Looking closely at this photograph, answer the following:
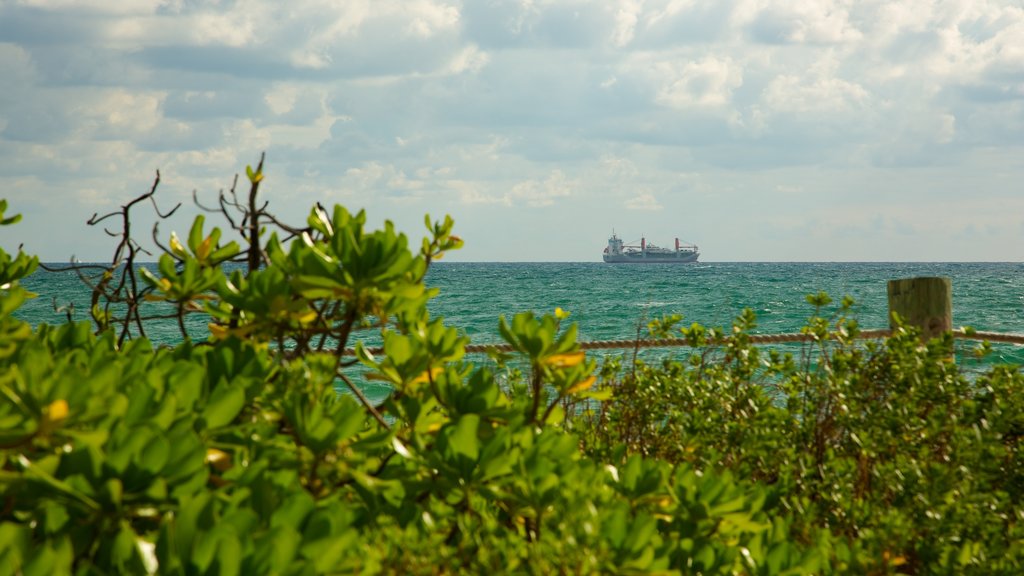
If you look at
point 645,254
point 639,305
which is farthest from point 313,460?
point 645,254

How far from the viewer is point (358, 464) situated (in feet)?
4.29

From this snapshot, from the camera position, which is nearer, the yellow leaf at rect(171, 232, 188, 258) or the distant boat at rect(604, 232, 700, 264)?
the yellow leaf at rect(171, 232, 188, 258)

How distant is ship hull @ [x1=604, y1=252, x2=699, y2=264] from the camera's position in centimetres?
9894

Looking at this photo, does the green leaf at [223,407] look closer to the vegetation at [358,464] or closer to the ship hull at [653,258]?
the vegetation at [358,464]

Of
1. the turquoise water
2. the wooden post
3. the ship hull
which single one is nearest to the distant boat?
the ship hull

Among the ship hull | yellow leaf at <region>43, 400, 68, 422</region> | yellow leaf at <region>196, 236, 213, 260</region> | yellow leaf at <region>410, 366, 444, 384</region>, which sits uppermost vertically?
yellow leaf at <region>196, 236, 213, 260</region>

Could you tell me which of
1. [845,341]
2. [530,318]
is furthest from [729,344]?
[530,318]

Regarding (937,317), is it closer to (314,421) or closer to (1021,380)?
(1021,380)

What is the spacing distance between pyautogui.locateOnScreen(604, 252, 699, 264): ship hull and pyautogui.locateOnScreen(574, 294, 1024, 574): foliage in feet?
317

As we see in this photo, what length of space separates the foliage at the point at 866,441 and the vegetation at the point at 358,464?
0.5 inches

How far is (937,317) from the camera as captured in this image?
4.63m

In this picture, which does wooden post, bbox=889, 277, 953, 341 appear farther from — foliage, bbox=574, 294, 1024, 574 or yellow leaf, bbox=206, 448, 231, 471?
yellow leaf, bbox=206, 448, 231, 471

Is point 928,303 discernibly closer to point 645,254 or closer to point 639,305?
point 639,305

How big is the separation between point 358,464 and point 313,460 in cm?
8
